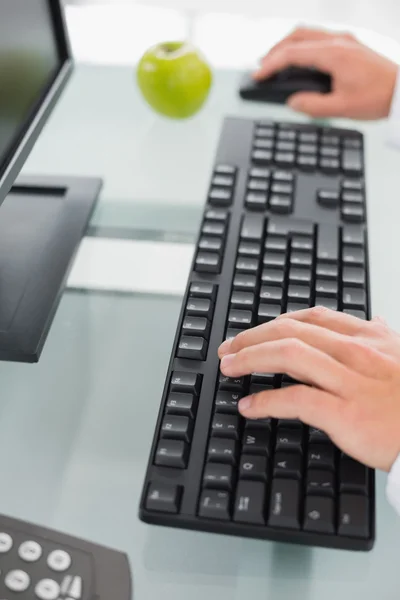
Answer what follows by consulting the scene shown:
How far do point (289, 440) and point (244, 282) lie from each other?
0.55 feet

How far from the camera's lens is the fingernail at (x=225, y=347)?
0.54m

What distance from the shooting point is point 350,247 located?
2.15ft

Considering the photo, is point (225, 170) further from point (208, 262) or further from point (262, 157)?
point (208, 262)

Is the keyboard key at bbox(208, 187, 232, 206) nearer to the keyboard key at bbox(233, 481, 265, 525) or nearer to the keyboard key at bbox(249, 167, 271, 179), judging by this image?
the keyboard key at bbox(249, 167, 271, 179)

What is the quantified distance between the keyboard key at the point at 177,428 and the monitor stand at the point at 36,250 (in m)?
0.15

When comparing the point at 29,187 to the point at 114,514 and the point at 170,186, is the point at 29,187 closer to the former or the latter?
the point at 170,186

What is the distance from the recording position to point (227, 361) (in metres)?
0.52

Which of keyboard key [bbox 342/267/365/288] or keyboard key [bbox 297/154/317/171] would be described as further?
keyboard key [bbox 297/154/317/171]

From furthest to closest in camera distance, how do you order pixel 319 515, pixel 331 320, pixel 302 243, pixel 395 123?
pixel 395 123
pixel 302 243
pixel 331 320
pixel 319 515

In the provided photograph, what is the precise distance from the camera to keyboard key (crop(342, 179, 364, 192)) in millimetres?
725

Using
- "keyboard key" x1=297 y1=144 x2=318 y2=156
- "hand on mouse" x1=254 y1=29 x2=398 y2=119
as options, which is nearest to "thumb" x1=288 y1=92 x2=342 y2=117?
"hand on mouse" x1=254 y1=29 x2=398 y2=119

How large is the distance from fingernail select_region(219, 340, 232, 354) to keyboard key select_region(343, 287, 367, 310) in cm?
12

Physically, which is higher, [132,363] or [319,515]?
[132,363]

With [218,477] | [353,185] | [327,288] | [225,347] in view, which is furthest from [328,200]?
[218,477]
